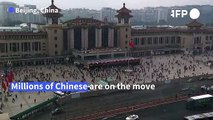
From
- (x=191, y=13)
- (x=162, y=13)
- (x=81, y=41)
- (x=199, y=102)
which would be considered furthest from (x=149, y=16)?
(x=199, y=102)

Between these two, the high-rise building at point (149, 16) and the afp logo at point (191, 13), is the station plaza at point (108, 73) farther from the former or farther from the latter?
the high-rise building at point (149, 16)

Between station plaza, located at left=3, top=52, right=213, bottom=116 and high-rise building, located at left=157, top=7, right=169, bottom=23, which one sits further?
high-rise building, located at left=157, top=7, right=169, bottom=23

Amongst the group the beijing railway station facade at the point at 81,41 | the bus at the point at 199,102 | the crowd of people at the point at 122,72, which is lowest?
the bus at the point at 199,102

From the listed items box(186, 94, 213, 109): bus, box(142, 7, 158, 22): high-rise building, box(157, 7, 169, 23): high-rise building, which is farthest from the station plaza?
box(142, 7, 158, 22): high-rise building

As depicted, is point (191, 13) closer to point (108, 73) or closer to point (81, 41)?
point (81, 41)

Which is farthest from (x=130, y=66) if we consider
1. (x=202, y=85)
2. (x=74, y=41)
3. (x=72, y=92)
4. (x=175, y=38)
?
(x=175, y=38)

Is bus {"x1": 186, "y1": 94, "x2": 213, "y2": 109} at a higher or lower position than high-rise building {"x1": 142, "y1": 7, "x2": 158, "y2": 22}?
lower

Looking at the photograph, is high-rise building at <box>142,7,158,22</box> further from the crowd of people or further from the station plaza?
the crowd of people

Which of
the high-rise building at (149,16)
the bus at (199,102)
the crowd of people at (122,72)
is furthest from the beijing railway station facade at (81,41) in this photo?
the high-rise building at (149,16)

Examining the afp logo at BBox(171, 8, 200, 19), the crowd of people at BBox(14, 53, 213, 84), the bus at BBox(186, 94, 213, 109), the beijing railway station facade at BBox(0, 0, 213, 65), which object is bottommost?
the bus at BBox(186, 94, 213, 109)
